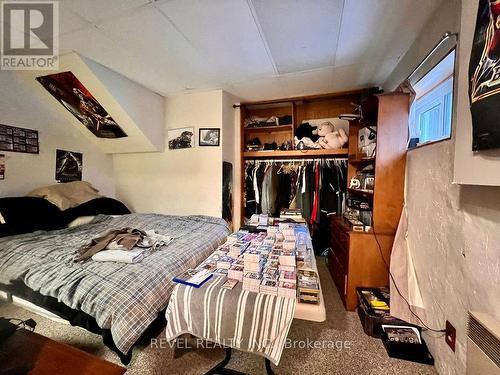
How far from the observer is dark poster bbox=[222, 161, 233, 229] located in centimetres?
286

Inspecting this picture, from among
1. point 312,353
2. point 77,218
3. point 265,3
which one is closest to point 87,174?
point 77,218

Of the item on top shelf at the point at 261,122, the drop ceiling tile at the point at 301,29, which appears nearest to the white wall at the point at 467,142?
the drop ceiling tile at the point at 301,29

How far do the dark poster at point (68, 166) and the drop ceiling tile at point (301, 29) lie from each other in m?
3.09

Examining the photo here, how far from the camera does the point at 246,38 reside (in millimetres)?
1661

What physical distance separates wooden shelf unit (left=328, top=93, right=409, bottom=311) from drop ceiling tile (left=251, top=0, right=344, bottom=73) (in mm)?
684

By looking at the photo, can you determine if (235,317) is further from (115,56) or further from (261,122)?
(261,122)

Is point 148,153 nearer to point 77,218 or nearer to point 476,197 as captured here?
point 77,218

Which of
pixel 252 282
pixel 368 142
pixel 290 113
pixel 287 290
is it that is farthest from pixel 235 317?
pixel 290 113

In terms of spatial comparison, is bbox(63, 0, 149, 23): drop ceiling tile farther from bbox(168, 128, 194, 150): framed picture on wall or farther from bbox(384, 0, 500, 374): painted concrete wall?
bbox(384, 0, 500, 374): painted concrete wall

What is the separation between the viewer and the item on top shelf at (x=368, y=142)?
6.42 feet

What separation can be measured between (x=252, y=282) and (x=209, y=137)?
235 centimetres

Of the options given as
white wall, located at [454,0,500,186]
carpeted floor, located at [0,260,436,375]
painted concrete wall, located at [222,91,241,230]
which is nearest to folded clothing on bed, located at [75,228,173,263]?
carpeted floor, located at [0,260,436,375]

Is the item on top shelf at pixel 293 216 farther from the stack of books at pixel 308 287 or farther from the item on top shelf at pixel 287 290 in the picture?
the item on top shelf at pixel 287 290

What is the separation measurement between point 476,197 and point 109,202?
3.70 m
